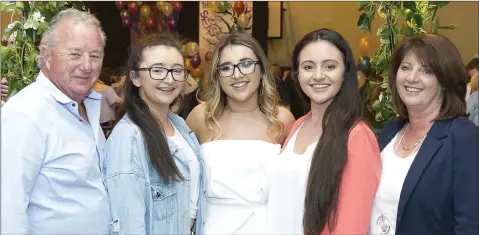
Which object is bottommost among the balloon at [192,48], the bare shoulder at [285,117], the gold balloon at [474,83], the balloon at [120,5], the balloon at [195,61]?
the bare shoulder at [285,117]

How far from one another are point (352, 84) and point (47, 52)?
1.37 metres

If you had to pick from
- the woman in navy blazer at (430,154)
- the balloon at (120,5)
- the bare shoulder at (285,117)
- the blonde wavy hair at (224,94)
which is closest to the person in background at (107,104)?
the balloon at (120,5)

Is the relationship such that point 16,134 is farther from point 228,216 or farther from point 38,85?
point 228,216

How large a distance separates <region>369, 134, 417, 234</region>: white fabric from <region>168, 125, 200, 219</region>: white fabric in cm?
87

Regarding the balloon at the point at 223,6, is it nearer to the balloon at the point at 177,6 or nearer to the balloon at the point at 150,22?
the balloon at the point at 177,6

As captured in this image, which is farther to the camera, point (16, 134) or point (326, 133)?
point (326, 133)

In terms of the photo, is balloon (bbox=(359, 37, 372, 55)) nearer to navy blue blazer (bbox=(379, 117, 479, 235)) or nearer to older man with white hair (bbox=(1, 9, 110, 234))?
navy blue blazer (bbox=(379, 117, 479, 235))

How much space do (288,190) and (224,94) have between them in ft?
2.57

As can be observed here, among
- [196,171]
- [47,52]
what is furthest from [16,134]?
[196,171]

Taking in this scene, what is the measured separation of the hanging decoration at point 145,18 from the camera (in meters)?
8.75

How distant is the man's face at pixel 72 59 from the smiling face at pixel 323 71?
3.23 feet

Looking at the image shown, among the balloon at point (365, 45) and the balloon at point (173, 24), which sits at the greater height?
the balloon at point (173, 24)

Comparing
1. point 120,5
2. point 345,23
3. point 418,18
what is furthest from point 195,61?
point 418,18

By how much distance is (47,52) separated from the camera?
2215mm
